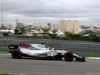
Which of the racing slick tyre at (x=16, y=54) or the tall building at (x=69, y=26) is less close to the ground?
the racing slick tyre at (x=16, y=54)

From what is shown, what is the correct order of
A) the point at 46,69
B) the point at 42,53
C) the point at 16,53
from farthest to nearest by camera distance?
1. the point at 16,53
2. the point at 42,53
3. the point at 46,69

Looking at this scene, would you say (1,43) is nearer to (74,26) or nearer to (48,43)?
(48,43)

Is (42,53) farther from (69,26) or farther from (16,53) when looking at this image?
(69,26)

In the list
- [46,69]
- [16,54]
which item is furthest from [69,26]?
[46,69]

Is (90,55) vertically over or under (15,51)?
under

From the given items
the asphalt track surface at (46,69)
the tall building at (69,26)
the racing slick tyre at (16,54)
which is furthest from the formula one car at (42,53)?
the tall building at (69,26)

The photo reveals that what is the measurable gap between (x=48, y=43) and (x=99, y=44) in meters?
3.85

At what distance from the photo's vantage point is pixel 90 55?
12.6 meters

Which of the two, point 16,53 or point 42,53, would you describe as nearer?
point 42,53

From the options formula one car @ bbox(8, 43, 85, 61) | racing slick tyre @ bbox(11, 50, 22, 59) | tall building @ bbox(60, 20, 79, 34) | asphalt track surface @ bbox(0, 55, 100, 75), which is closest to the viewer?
asphalt track surface @ bbox(0, 55, 100, 75)

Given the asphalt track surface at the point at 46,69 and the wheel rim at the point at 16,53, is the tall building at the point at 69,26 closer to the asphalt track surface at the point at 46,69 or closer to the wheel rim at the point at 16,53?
the wheel rim at the point at 16,53

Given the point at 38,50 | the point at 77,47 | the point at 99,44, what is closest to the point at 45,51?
the point at 38,50

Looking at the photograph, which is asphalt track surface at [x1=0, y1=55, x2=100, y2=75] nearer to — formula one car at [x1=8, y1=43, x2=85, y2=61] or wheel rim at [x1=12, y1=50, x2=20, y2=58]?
formula one car at [x1=8, y1=43, x2=85, y2=61]

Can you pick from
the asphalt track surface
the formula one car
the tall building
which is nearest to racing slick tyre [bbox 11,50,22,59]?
the formula one car
